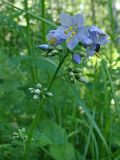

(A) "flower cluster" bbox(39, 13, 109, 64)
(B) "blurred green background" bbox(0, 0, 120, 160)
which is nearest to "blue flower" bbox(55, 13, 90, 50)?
(A) "flower cluster" bbox(39, 13, 109, 64)

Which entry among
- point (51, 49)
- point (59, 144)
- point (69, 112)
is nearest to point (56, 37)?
point (51, 49)

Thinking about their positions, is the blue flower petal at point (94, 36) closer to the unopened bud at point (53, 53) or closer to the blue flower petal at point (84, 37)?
the blue flower petal at point (84, 37)

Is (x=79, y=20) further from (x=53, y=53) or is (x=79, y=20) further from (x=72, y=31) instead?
(x=53, y=53)

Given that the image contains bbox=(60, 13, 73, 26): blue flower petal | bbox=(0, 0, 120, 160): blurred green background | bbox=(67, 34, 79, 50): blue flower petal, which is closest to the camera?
bbox=(67, 34, 79, 50): blue flower petal

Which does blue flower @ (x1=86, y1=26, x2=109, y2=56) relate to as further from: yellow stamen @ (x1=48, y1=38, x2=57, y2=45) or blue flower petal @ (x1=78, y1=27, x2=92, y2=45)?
yellow stamen @ (x1=48, y1=38, x2=57, y2=45)

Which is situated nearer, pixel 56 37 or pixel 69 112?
pixel 56 37

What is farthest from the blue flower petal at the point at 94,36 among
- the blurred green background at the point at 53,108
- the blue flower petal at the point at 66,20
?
the blurred green background at the point at 53,108

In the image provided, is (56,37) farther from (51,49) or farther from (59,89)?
(59,89)
